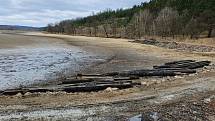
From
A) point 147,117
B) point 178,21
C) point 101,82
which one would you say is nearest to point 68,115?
point 147,117

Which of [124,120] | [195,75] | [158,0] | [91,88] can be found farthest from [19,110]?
[158,0]

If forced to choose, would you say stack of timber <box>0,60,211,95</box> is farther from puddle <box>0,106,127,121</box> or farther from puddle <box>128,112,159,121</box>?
puddle <box>128,112,159,121</box>

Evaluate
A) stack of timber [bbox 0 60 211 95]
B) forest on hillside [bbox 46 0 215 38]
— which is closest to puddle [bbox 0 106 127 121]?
stack of timber [bbox 0 60 211 95]

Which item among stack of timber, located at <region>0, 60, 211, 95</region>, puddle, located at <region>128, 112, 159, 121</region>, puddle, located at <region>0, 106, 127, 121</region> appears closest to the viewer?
puddle, located at <region>128, 112, 159, 121</region>

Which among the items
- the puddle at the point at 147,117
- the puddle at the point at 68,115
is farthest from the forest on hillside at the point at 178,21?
the puddle at the point at 147,117

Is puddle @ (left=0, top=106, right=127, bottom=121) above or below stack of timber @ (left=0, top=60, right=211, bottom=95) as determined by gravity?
above

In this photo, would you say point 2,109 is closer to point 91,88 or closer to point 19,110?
point 19,110

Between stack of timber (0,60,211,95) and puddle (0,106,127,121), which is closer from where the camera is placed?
puddle (0,106,127,121)

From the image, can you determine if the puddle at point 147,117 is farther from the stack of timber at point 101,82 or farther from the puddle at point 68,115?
the stack of timber at point 101,82

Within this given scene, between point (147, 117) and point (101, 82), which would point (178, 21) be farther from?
point (147, 117)

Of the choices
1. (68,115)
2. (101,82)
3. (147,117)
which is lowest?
(101,82)

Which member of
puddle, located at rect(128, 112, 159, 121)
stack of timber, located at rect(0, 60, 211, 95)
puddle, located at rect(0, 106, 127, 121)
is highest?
puddle, located at rect(128, 112, 159, 121)

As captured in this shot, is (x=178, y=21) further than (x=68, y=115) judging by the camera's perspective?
Yes

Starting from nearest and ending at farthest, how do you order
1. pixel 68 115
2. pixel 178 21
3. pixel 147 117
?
pixel 147 117 < pixel 68 115 < pixel 178 21
